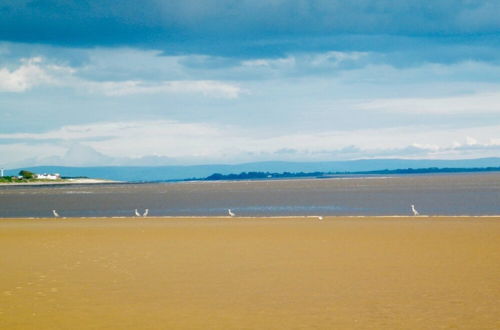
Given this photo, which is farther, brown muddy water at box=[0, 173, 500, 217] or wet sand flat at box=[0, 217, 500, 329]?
brown muddy water at box=[0, 173, 500, 217]

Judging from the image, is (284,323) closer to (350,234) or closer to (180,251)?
(180,251)

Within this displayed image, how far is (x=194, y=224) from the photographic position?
124 feet

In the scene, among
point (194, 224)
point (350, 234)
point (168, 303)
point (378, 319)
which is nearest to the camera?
point (378, 319)

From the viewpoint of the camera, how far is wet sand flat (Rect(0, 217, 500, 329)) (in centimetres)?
1285

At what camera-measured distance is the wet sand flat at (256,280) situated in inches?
506

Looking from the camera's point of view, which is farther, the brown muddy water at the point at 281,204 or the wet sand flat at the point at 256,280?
the brown muddy water at the point at 281,204

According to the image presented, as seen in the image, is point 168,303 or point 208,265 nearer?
point 168,303

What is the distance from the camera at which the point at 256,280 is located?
55.6ft

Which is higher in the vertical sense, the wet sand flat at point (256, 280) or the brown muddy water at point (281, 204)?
the brown muddy water at point (281, 204)

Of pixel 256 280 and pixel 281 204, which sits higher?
pixel 281 204

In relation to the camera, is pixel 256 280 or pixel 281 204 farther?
pixel 281 204

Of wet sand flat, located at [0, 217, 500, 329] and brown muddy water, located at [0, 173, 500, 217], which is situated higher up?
brown muddy water, located at [0, 173, 500, 217]

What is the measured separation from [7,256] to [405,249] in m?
12.7

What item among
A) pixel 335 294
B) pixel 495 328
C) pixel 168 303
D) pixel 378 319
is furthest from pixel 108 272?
pixel 495 328
